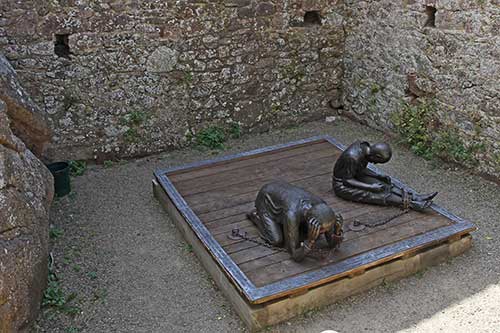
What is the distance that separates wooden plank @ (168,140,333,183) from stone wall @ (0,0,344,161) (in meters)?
1.14

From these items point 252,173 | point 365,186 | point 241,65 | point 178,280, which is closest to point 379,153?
point 365,186

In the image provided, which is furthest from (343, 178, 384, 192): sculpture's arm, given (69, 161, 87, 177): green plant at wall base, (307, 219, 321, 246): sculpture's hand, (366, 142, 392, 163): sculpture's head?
(69, 161, 87, 177): green plant at wall base

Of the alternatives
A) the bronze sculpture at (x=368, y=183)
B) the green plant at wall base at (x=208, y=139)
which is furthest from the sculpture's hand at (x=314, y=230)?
the green plant at wall base at (x=208, y=139)

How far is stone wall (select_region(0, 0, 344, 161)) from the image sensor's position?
586 cm

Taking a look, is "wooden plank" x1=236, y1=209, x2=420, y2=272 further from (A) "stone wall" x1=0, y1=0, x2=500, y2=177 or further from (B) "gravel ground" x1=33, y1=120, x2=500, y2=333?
(A) "stone wall" x1=0, y1=0, x2=500, y2=177

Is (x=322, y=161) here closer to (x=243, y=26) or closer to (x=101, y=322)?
(x=243, y=26)

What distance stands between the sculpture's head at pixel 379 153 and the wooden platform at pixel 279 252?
451 millimetres

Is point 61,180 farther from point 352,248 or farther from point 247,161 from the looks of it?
point 352,248

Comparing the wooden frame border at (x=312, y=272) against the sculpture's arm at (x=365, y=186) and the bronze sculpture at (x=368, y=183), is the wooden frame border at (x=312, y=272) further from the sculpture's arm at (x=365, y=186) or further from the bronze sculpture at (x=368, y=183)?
the sculpture's arm at (x=365, y=186)

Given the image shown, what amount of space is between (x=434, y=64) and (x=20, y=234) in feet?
15.2

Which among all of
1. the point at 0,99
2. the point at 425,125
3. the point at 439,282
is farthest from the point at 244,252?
the point at 425,125

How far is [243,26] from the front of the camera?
6629 mm

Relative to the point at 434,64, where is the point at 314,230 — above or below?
below

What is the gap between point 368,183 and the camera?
4.91 m
